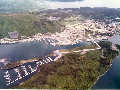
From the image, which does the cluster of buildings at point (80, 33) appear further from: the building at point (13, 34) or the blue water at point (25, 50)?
the blue water at point (25, 50)

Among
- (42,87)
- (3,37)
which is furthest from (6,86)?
(3,37)

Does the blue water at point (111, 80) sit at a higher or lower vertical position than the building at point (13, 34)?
lower

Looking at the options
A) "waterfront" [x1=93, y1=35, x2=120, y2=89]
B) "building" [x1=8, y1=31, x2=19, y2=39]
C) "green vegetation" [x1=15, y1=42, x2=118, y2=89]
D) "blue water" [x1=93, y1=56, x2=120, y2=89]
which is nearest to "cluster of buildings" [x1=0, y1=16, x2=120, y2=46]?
"building" [x1=8, y1=31, x2=19, y2=39]

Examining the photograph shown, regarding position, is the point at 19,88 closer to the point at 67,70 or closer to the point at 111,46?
the point at 67,70

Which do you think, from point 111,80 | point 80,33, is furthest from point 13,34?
point 111,80

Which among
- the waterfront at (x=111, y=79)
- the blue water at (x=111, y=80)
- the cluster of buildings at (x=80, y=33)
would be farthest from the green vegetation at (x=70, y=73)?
the cluster of buildings at (x=80, y=33)

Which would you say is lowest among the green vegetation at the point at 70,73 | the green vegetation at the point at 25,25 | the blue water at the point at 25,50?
the green vegetation at the point at 70,73
